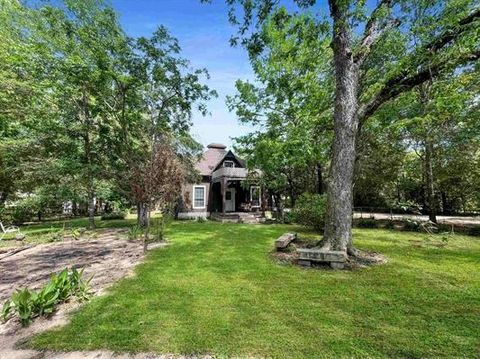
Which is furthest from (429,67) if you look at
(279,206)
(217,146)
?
(217,146)

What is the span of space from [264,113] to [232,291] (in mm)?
14393

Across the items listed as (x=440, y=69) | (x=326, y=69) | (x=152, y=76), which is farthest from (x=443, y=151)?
(x=152, y=76)

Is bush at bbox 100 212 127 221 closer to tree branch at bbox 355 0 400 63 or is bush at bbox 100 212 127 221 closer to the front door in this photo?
the front door

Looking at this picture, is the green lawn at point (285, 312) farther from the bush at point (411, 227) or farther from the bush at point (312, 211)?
the bush at point (411, 227)

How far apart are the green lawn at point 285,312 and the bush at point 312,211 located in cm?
577

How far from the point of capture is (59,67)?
1257 centimetres

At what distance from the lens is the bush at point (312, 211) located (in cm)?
1312

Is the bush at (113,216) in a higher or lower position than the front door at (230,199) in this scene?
lower

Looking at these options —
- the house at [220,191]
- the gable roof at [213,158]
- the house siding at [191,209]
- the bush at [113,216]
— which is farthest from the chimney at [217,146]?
the bush at [113,216]

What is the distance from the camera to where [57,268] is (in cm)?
752

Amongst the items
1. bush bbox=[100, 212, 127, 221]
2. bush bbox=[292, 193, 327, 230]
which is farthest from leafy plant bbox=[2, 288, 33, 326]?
bush bbox=[100, 212, 127, 221]

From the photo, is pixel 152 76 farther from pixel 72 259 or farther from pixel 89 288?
pixel 89 288

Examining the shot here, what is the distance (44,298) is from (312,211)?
11.4m

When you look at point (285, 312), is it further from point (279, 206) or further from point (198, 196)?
point (198, 196)
